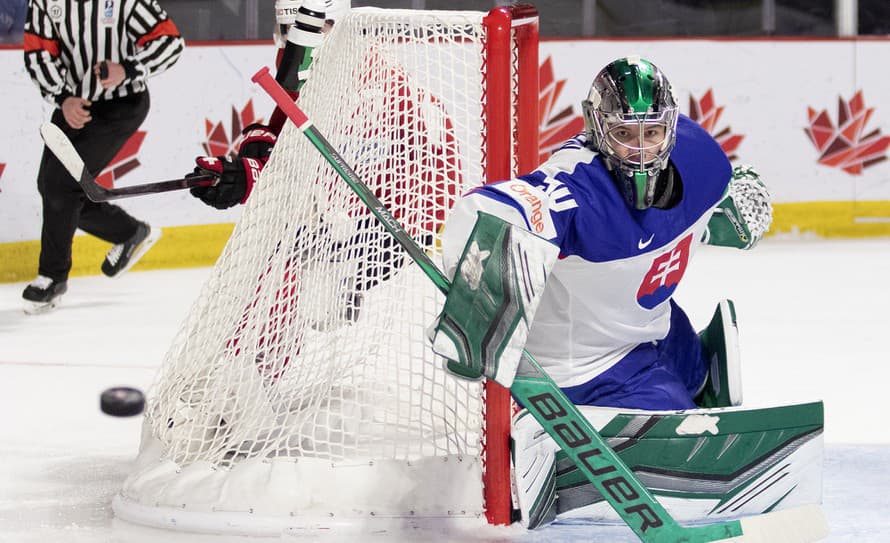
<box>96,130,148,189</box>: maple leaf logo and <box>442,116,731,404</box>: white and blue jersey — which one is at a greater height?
<box>96,130,148,189</box>: maple leaf logo

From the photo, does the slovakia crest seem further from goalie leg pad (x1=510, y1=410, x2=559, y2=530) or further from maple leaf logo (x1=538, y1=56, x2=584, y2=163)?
maple leaf logo (x1=538, y1=56, x2=584, y2=163)

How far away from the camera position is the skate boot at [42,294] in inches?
174

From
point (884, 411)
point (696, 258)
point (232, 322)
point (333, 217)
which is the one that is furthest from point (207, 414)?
point (696, 258)

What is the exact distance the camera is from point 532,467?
206 cm

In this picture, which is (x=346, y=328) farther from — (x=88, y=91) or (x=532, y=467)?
(x=88, y=91)

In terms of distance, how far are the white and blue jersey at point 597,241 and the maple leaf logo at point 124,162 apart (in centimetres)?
319

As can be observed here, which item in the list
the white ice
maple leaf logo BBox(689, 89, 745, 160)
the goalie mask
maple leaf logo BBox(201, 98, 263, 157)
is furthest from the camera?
maple leaf logo BBox(689, 89, 745, 160)

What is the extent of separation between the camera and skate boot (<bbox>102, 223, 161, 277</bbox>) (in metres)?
4.57

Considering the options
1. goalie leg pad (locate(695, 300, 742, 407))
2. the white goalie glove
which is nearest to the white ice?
goalie leg pad (locate(695, 300, 742, 407))

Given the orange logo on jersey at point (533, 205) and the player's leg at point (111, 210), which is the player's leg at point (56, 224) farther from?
the orange logo on jersey at point (533, 205)

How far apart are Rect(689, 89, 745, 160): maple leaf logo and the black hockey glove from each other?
3.53 meters

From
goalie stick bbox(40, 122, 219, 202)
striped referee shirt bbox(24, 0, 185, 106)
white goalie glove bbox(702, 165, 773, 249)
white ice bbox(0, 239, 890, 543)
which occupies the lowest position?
white ice bbox(0, 239, 890, 543)

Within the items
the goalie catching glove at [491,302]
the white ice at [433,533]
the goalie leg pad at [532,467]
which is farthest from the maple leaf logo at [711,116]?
the goalie catching glove at [491,302]

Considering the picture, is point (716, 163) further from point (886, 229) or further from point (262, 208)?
point (886, 229)
